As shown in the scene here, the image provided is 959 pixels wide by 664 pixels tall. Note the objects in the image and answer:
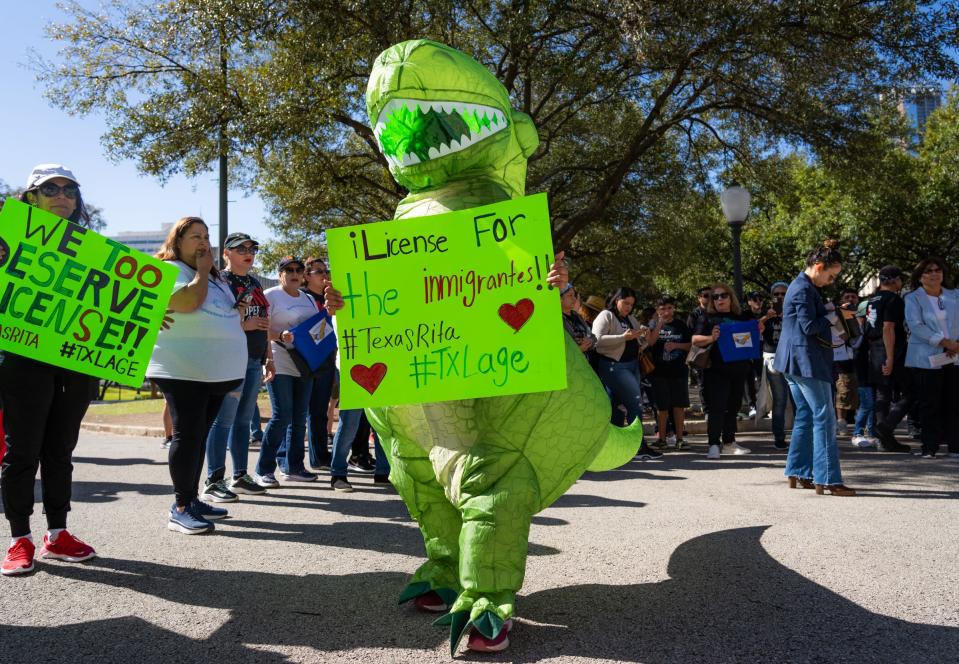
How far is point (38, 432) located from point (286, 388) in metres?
2.70

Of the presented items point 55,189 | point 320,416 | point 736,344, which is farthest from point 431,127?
point 736,344

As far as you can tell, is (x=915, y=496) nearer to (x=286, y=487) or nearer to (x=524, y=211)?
(x=524, y=211)

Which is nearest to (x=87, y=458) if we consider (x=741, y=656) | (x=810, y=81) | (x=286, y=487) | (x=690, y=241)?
(x=286, y=487)

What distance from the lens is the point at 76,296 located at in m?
3.53

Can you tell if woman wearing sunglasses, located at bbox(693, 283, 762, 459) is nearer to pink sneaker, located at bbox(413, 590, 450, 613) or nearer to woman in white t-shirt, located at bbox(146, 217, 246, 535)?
woman in white t-shirt, located at bbox(146, 217, 246, 535)

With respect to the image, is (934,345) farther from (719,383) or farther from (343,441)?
(343,441)

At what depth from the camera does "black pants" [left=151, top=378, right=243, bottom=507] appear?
4199 mm

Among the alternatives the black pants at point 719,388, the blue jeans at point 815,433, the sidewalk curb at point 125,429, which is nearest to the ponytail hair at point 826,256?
the blue jeans at point 815,433

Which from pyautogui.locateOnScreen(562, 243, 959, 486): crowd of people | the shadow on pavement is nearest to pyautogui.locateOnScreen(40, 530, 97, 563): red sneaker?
the shadow on pavement

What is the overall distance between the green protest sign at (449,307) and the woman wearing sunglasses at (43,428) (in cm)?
167

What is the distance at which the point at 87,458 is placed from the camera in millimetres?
8273

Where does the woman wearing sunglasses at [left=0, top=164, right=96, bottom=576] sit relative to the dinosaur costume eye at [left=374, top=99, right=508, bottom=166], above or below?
below

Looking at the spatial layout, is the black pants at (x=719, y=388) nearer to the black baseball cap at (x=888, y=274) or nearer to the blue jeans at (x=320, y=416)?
the black baseball cap at (x=888, y=274)

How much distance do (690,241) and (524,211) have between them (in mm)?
13609
